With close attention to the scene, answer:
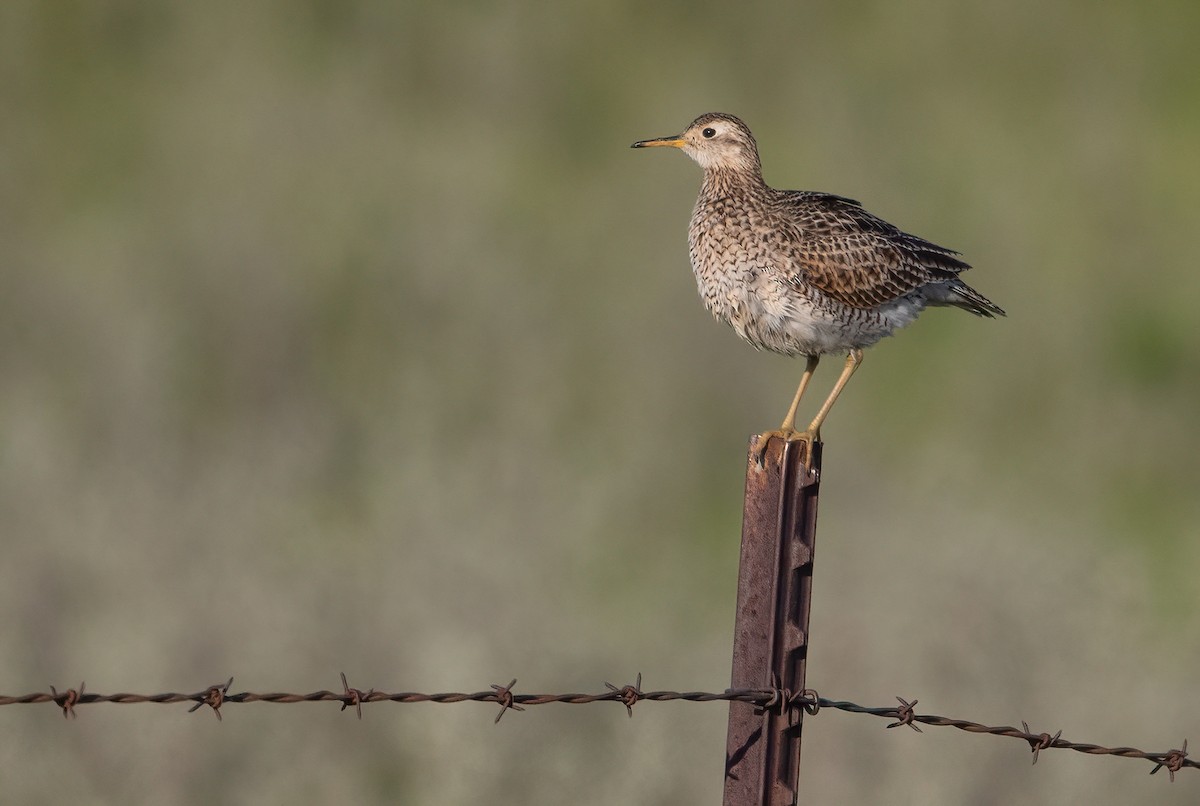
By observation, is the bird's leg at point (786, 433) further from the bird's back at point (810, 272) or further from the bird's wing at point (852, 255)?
the bird's wing at point (852, 255)

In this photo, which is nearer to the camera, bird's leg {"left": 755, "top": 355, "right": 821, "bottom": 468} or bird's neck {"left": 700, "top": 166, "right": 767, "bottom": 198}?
bird's leg {"left": 755, "top": 355, "right": 821, "bottom": 468}

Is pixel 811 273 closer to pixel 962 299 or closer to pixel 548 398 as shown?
pixel 962 299

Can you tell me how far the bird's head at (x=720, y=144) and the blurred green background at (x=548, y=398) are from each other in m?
2.87

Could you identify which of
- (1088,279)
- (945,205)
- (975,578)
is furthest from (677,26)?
(975,578)

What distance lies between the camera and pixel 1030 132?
722 inches

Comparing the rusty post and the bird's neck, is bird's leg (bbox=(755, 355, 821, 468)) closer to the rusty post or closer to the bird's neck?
the rusty post

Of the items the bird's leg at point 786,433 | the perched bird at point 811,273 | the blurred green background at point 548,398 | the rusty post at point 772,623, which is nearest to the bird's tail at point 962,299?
the perched bird at point 811,273

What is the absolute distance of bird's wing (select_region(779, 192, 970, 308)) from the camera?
285 inches

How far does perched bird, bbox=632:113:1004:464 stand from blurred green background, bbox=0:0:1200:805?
258 cm

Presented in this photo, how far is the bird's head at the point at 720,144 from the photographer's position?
26.9 feet

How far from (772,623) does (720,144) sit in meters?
3.92

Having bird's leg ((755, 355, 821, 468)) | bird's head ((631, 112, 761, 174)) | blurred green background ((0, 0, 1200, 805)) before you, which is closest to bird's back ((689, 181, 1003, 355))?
Answer: bird's leg ((755, 355, 821, 468))

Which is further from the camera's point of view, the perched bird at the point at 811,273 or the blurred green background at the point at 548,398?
the blurred green background at the point at 548,398

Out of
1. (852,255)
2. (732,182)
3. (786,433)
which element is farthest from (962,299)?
(786,433)
